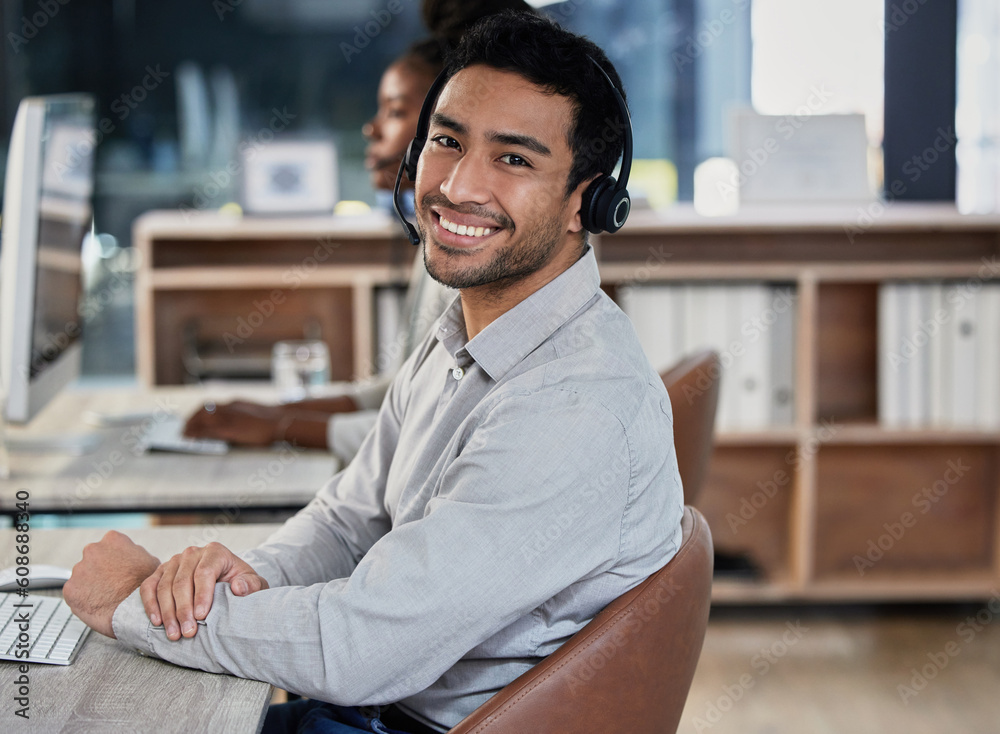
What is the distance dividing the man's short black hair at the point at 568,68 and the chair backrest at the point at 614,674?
19.4 inches

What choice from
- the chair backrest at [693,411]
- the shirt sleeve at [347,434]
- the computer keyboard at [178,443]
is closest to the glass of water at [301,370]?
the computer keyboard at [178,443]

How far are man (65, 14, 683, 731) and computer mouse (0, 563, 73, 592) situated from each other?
0.55 ft

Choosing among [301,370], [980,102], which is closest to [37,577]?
[301,370]

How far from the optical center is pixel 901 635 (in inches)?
117

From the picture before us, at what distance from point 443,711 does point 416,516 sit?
217 millimetres

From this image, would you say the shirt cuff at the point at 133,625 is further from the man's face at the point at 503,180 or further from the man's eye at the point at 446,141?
the man's eye at the point at 446,141

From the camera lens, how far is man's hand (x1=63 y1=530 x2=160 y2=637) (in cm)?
114

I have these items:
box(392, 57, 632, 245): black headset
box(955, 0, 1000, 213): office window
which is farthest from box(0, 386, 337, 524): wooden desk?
box(955, 0, 1000, 213): office window

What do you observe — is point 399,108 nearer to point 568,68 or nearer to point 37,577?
Answer: point 568,68

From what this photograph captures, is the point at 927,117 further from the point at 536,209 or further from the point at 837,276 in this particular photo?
the point at 536,209

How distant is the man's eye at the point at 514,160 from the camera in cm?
124

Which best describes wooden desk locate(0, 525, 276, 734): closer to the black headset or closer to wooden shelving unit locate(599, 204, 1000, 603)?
the black headset

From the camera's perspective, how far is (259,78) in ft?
14.9

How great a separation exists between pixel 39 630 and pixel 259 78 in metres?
3.75
